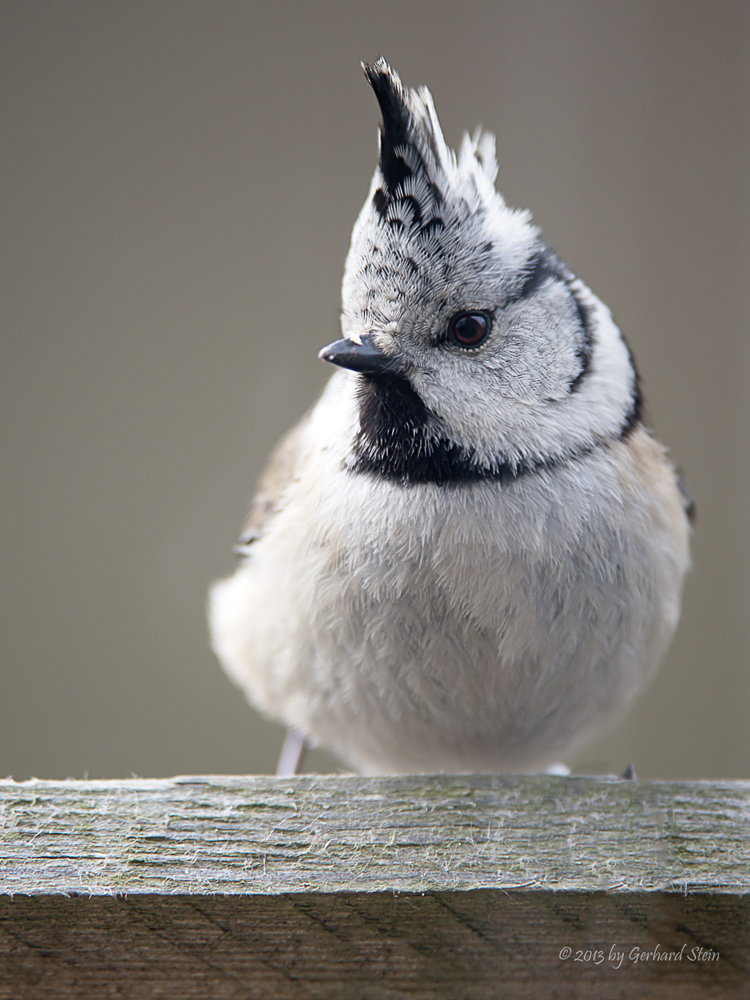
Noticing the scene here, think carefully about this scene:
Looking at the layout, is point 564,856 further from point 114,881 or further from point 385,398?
point 385,398

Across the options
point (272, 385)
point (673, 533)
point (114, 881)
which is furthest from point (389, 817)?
point (272, 385)

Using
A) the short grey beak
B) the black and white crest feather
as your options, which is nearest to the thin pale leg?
the black and white crest feather

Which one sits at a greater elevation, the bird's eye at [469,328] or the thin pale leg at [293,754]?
the bird's eye at [469,328]

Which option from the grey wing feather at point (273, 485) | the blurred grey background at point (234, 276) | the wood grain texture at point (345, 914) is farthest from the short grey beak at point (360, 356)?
the wood grain texture at point (345, 914)

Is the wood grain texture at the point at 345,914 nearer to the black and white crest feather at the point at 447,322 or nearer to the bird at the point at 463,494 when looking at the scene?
the bird at the point at 463,494

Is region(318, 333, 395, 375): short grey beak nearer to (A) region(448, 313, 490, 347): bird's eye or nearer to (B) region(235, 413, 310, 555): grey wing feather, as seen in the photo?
(A) region(448, 313, 490, 347): bird's eye

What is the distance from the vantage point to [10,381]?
2.04m

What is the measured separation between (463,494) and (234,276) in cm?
95

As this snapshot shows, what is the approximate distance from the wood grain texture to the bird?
33 cm

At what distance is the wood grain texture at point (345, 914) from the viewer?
2.77 feet

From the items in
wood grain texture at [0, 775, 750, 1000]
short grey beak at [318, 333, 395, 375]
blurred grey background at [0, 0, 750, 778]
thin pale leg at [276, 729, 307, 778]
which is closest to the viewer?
wood grain texture at [0, 775, 750, 1000]

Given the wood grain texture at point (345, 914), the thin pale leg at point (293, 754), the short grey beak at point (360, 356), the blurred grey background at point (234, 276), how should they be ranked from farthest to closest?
the thin pale leg at point (293, 754), the blurred grey background at point (234, 276), the short grey beak at point (360, 356), the wood grain texture at point (345, 914)

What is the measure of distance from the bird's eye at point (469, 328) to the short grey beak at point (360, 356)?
4.0 inches

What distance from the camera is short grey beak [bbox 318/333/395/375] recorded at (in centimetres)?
111
